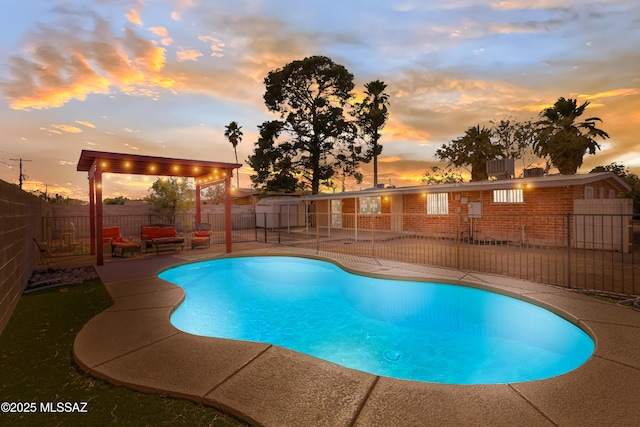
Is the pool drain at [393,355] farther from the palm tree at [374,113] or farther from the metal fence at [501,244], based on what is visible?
the palm tree at [374,113]

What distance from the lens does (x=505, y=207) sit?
52.3 feet

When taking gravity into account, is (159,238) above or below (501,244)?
above

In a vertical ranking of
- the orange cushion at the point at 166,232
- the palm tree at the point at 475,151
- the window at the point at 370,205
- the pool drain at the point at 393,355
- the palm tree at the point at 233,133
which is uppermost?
the palm tree at the point at 233,133

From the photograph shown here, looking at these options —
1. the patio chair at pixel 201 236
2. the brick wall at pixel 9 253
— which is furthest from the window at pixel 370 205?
the brick wall at pixel 9 253

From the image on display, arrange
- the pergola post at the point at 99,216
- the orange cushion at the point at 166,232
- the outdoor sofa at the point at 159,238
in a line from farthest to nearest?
the orange cushion at the point at 166,232, the outdoor sofa at the point at 159,238, the pergola post at the point at 99,216

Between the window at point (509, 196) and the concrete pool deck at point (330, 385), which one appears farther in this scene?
the window at point (509, 196)

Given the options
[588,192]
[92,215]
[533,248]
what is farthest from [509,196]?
[92,215]

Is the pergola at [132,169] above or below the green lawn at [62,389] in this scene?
above

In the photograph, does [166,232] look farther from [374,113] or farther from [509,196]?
[374,113]

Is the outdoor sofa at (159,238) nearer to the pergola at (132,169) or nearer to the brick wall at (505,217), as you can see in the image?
the pergola at (132,169)

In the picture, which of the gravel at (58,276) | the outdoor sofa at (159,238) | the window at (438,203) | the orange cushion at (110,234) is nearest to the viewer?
the gravel at (58,276)

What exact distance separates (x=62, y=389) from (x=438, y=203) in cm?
1967

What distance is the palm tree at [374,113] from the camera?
31770 millimetres

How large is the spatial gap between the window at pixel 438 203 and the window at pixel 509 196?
2.87 meters
